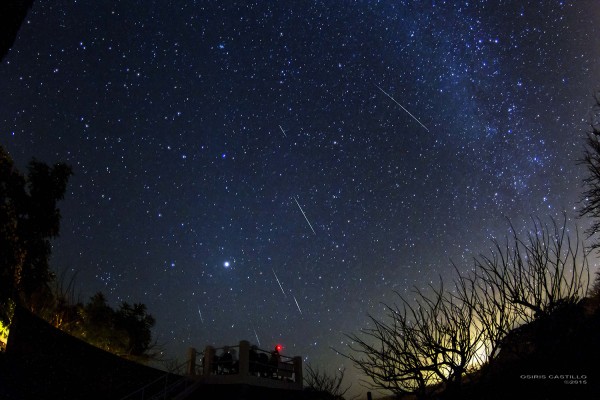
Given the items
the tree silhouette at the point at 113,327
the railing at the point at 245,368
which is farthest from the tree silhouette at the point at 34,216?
the railing at the point at 245,368

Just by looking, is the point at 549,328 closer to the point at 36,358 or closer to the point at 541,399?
the point at 541,399

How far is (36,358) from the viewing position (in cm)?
1241

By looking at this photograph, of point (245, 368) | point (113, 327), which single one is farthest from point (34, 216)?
point (245, 368)

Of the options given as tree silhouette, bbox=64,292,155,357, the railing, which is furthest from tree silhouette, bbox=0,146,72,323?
the railing

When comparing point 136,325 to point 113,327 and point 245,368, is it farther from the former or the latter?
point 245,368

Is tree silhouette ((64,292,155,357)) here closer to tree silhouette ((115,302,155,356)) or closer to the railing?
tree silhouette ((115,302,155,356))

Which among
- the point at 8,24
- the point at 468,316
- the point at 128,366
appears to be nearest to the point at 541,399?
the point at 468,316

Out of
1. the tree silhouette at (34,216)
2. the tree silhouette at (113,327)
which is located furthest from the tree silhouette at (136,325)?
the tree silhouette at (34,216)

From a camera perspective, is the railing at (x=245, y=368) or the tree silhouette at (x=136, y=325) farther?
the tree silhouette at (x=136, y=325)

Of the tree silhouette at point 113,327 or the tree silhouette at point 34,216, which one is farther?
the tree silhouette at point 113,327

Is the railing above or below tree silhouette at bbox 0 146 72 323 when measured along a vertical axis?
below

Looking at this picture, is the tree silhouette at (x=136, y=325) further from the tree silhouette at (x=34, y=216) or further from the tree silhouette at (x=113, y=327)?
the tree silhouette at (x=34, y=216)

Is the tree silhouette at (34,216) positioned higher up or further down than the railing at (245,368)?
higher up

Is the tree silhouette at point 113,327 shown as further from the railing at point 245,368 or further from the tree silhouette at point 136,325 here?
the railing at point 245,368
